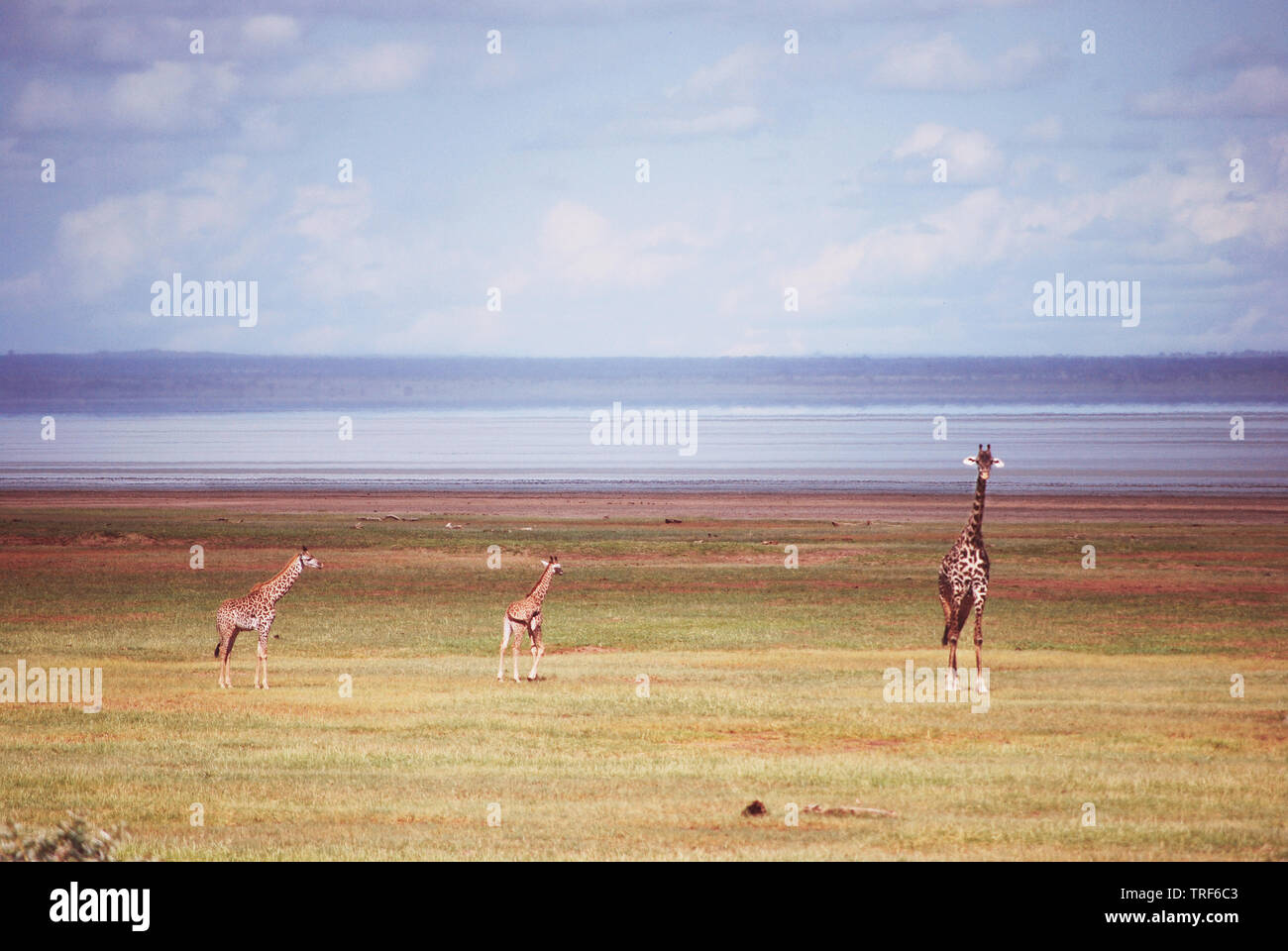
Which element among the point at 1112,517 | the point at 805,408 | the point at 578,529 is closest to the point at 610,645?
the point at 578,529

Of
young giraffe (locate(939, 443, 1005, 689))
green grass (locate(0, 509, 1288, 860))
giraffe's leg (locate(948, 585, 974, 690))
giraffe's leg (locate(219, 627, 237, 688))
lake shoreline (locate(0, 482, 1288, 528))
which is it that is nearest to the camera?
green grass (locate(0, 509, 1288, 860))

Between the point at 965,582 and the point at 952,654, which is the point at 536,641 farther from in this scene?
the point at 965,582

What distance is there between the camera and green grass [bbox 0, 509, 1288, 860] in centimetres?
1484

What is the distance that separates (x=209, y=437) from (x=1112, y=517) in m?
76.4

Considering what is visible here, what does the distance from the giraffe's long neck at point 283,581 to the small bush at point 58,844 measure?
880 cm

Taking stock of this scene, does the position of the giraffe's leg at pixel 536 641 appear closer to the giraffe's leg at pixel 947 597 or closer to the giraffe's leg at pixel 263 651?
the giraffe's leg at pixel 263 651

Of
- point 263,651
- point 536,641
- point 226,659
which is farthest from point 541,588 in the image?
point 226,659

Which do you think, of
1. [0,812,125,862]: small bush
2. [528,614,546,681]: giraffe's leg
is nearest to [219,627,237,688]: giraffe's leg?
[528,614,546,681]: giraffe's leg

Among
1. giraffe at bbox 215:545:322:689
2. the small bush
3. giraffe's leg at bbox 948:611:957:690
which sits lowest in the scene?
the small bush

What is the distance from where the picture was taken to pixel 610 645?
2831cm

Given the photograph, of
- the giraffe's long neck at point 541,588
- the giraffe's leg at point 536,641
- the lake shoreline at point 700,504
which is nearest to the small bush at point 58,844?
the giraffe's leg at point 536,641

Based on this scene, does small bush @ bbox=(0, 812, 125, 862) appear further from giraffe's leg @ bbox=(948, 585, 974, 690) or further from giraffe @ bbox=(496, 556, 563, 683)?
giraffe's leg @ bbox=(948, 585, 974, 690)

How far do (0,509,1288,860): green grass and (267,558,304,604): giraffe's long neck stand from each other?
1426mm
